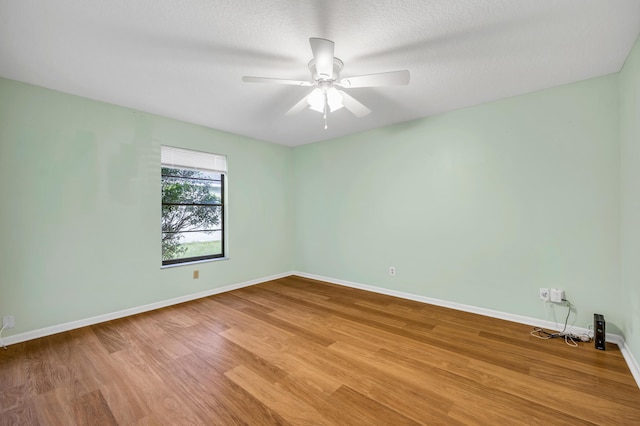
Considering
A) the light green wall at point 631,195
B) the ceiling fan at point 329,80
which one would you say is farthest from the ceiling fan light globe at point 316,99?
the light green wall at point 631,195

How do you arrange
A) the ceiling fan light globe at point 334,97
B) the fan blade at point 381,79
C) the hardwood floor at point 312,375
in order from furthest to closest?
the ceiling fan light globe at point 334,97 < the fan blade at point 381,79 < the hardwood floor at point 312,375

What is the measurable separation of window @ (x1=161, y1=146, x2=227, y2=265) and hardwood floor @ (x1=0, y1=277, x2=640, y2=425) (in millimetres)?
1063

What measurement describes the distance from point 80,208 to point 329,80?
2.85 m

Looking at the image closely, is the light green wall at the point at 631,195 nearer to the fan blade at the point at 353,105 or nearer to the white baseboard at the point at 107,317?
the fan blade at the point at 353,105

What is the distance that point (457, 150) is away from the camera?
10.2 ft

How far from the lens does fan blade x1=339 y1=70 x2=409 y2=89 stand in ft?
5.84

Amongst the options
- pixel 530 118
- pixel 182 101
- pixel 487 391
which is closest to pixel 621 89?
pixel 530 118

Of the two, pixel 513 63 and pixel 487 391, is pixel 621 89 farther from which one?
pixel 487 391

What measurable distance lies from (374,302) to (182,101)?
3341 millimetres

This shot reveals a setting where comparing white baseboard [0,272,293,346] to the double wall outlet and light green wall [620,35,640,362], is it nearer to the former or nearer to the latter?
the double wall outlet

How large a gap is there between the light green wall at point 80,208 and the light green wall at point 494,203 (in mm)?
2377

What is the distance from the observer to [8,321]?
230cm

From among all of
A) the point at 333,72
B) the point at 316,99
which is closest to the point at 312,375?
the point at 316,99

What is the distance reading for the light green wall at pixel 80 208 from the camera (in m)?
2.36
